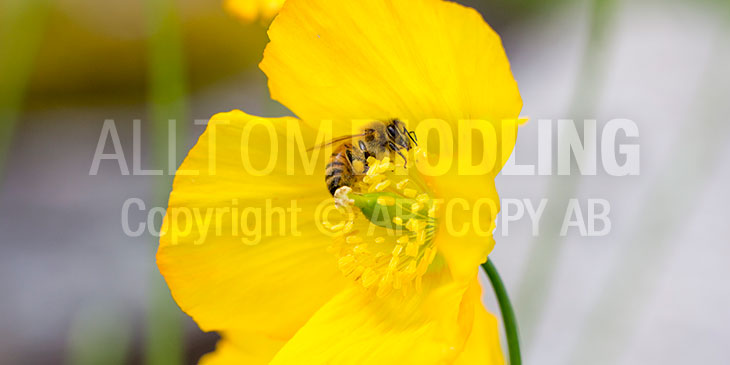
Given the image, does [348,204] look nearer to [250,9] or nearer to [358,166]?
[358,166]

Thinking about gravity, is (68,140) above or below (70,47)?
below

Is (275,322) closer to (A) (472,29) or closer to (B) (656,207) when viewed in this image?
(A) (472,29)

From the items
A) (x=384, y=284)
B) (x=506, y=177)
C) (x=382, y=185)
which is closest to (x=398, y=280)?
(x=384, y=284)

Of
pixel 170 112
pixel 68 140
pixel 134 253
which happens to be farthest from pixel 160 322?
pixel 68 140

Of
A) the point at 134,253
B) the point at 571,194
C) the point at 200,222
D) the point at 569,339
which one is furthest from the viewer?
the point at 134,253

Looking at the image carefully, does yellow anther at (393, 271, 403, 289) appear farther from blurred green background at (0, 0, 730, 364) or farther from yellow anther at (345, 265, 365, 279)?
blurred green background at (0, 0, 730, 364)

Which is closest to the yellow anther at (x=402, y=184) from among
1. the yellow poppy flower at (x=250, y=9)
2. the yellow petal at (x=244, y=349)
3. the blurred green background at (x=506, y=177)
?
the yellow petal at (x=244, y=349)

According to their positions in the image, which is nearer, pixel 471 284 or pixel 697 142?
pixel 471 284

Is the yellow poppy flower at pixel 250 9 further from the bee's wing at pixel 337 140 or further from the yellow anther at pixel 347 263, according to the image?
the yellow anther at pixel 347 263
